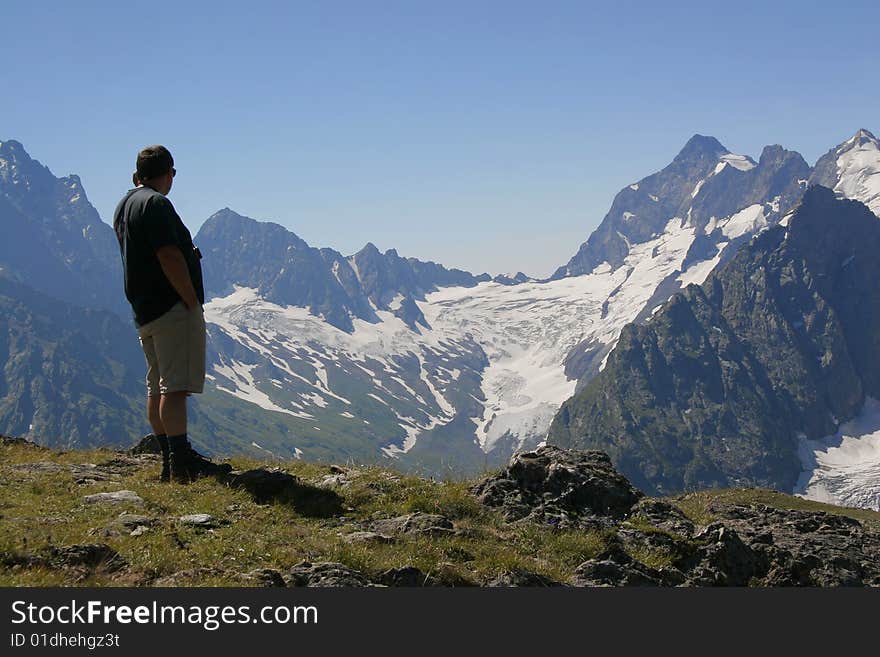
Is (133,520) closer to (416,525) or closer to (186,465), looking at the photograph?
(186,465)

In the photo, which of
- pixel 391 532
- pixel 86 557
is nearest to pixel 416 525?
pixel 391 532

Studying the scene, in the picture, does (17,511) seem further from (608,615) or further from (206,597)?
(608,615)

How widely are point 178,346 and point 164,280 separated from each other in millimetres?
1212

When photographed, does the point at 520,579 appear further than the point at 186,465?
No

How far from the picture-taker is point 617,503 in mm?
14797

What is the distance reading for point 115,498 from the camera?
42.8 ft

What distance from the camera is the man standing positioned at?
1344cm

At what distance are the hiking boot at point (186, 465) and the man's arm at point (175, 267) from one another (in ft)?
9.49

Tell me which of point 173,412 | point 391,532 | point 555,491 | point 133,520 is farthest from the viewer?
point 555,491

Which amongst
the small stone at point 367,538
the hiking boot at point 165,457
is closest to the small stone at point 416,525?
the small stone at point 367,538

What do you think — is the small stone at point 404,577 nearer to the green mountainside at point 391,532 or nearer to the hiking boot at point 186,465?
the green mountainside at point 391,532

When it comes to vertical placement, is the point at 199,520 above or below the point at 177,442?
below

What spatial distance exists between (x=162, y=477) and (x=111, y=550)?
4.85 m

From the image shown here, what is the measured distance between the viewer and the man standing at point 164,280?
1344 cm
